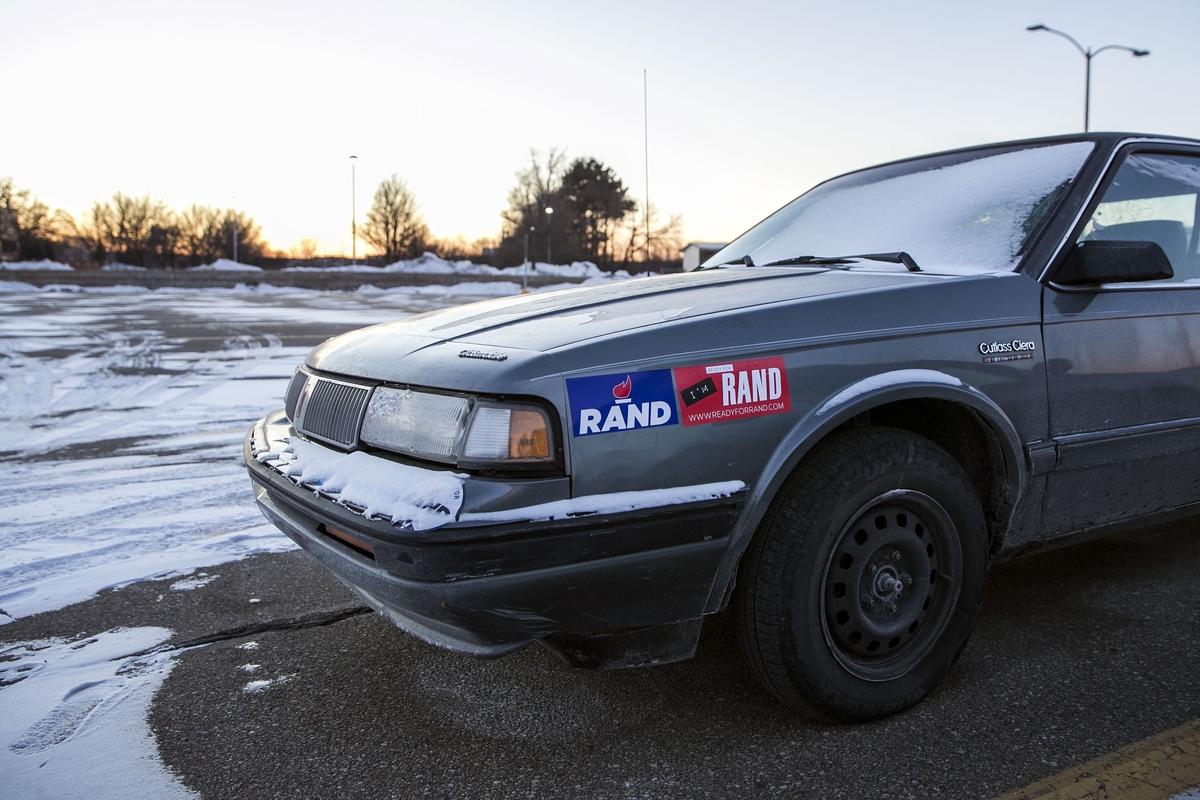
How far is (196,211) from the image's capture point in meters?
64.2

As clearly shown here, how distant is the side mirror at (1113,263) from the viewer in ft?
7.53

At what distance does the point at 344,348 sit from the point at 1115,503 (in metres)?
2.42

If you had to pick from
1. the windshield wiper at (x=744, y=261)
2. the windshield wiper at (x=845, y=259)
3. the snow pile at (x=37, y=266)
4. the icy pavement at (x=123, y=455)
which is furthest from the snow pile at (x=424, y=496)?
the snow pile at (x=37, y=266)

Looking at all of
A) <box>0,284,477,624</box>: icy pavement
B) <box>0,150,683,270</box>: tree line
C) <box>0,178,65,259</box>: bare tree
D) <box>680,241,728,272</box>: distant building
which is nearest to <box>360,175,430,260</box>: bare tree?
<box>0,150,683,270</box>: tree line

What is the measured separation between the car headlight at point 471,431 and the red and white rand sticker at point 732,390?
1.06 feet

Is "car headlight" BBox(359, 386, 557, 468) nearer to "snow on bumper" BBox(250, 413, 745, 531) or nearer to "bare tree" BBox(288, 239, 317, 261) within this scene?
"snow on bumper" BBox(250, 413, 745, 531)

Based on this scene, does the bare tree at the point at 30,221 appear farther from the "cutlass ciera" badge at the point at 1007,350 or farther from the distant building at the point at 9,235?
the "cutlass ciera" badge at the point at 1007,350

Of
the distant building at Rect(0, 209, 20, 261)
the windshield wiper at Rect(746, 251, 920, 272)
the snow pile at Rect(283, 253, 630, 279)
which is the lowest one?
the windshield wiper at Rect(746, 251, 920, 272)

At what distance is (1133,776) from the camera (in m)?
1.88

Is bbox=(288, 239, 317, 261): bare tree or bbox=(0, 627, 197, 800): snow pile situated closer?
bbox=(0, 627, 197, 800): snow pile

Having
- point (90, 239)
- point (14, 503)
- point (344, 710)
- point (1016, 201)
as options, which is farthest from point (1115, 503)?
point (90, 239)

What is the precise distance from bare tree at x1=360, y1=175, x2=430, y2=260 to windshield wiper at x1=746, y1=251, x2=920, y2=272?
56.2 m

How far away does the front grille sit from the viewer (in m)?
2.11

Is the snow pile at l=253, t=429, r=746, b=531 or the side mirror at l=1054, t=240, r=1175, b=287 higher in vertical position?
the side mirror at l=1054, t=240, r=1175, b=287
